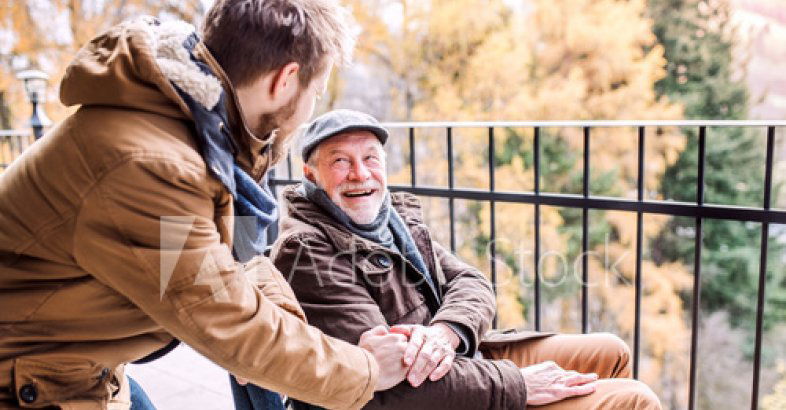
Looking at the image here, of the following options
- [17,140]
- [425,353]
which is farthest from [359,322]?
[17,140]

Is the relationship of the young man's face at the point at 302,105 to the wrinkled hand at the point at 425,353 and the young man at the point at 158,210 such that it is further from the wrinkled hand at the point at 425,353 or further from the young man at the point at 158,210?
the wrinkled hand at the point at 425,353

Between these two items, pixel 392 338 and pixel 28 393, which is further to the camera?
pixel 392 338

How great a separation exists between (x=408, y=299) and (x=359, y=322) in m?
0.22

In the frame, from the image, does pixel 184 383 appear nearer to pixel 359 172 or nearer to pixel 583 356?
pixel 359 172

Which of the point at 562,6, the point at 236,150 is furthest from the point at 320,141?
the point at 562,6

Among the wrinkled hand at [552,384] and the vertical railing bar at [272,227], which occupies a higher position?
the vertical railing bar at [272,227]

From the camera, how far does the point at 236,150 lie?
38.7 inches

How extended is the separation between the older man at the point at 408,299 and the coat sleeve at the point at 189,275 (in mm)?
456

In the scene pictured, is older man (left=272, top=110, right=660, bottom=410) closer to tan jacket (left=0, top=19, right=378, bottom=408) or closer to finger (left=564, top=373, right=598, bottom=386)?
finger (left=564, top=373, right=598, bottom=386)

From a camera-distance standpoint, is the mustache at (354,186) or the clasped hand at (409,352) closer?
the clasped hand at (409,352)

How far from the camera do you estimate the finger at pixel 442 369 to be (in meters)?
1.43

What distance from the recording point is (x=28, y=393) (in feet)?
2.95

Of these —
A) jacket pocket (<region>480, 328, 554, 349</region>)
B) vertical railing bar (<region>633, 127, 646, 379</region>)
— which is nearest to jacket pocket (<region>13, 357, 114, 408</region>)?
jacket pocket (<region>480, 328, 554, 349</region>)

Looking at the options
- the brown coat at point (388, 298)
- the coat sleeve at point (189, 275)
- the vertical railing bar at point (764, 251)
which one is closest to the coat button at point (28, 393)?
the coat sleeve at point (189, 275)
